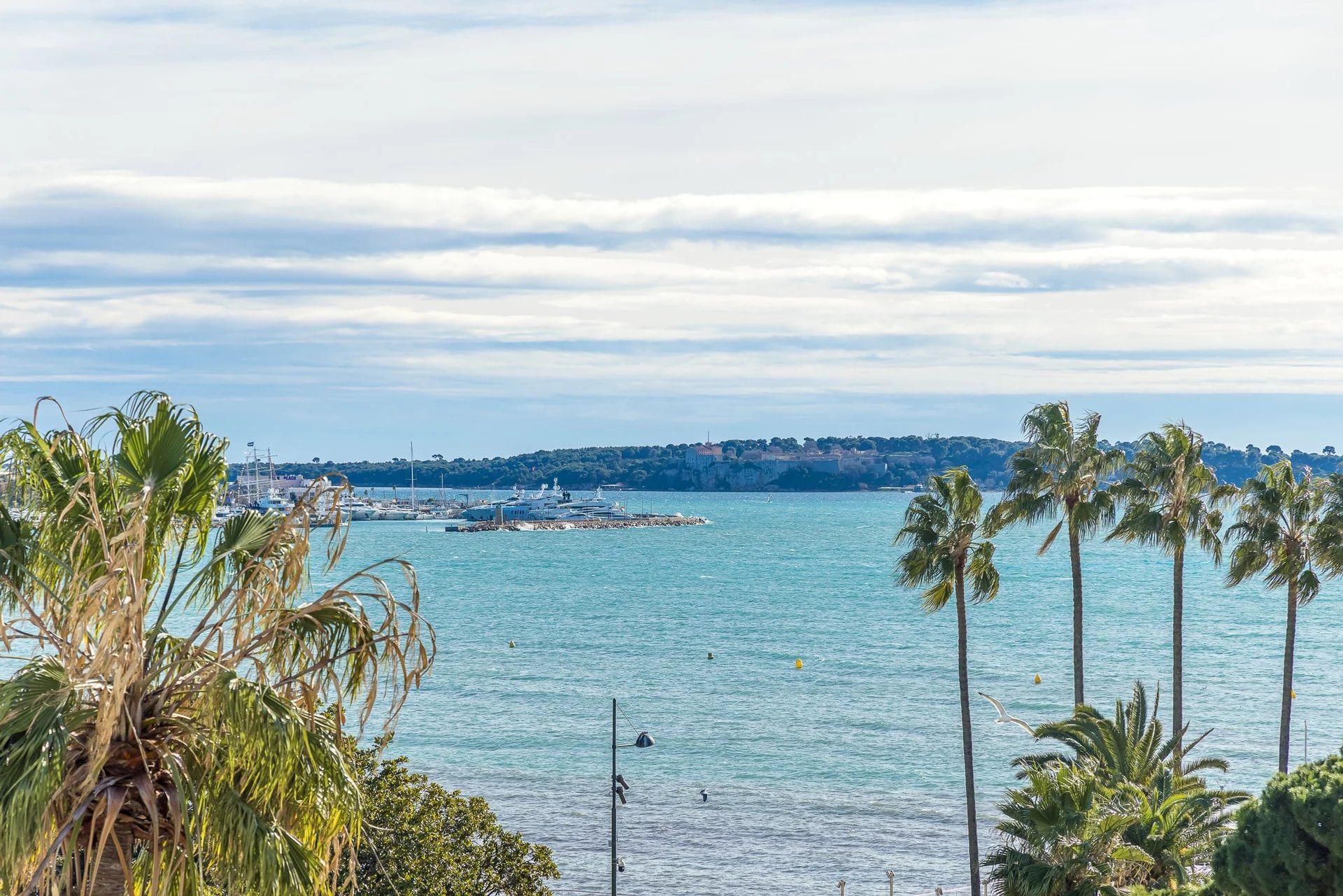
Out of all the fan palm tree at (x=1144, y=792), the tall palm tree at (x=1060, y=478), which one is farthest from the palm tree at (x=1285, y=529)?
the fan palm tree at (x=1144, y=792)

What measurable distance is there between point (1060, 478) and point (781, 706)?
43.6 meters

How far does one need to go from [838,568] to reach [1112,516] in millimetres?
133572

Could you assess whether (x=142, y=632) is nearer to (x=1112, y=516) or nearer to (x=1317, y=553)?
(x=1112, y=516)

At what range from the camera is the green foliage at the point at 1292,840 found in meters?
13.4

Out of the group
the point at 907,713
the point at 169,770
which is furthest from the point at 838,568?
the point at 169,770

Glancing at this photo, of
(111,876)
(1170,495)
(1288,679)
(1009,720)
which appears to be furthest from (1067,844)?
(1009,720)

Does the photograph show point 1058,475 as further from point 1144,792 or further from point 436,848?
point 436,848

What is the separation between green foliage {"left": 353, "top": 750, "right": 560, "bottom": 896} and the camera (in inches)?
853

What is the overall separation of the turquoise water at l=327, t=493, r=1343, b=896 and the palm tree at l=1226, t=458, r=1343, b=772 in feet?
45.5

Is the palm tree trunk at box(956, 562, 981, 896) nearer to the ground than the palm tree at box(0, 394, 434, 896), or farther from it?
nearer to the ground

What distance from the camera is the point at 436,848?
21781mm

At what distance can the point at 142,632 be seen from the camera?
823 cm

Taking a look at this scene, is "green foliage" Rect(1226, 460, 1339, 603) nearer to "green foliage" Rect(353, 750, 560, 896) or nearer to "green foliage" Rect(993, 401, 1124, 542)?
"green foliage" Rect(993, 401, 1124, 542)

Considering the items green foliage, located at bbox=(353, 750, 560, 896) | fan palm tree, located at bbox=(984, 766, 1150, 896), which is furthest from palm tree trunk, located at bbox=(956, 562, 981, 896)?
green foliage, located at bbox=(353, 750, 560, 896)
